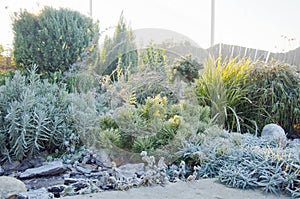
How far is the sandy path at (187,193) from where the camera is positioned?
54.1 inches

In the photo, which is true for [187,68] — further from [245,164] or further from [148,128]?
[245,164]

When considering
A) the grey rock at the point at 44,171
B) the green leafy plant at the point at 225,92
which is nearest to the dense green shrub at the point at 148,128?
the grey rock at the point at 44,171

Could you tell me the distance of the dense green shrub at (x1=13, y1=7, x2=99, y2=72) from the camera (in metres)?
3.97

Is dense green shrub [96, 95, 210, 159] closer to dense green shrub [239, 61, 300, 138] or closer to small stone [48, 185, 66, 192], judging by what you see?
small stone [48, 185, 66, 192]

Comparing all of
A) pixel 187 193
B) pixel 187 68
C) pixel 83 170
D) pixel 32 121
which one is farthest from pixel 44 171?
pixel 187 68

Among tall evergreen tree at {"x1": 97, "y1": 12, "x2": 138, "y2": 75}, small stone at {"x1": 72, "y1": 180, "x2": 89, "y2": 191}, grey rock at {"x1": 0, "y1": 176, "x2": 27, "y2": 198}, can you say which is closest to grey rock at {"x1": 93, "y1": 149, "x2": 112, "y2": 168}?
small stone at {"x1": 72, "y1": 180, "x2": 89, "y2": 191}

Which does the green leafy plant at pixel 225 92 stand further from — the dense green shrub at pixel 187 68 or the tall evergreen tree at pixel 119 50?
the tall evergreen tree at pixel 119 50

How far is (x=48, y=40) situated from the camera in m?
3.95

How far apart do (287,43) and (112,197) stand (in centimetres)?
483

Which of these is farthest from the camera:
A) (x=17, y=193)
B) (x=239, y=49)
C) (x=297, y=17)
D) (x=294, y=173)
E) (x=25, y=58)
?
(x=239, y=49)

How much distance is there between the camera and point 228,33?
5695mm

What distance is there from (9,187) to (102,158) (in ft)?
2.47

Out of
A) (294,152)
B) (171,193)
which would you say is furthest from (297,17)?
(171,193)

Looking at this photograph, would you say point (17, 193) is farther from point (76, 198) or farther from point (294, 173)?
point (294, 173)
